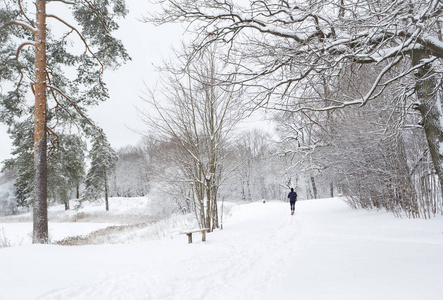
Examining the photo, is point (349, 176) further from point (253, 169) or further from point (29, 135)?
point (253, 169)

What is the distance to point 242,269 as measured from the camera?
494cm

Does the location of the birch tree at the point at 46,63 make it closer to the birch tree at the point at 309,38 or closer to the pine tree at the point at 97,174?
the birch tree at the point at 309,38

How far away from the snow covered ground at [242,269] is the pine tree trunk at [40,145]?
2598 mm

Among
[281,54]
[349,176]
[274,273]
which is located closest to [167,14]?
[281,54]

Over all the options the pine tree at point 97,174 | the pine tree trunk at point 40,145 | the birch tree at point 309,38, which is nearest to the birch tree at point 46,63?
the pine tree trunk at point 40,145

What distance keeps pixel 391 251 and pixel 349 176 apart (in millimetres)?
6215

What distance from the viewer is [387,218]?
8.74m

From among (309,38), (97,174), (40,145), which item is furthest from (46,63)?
(97,174)

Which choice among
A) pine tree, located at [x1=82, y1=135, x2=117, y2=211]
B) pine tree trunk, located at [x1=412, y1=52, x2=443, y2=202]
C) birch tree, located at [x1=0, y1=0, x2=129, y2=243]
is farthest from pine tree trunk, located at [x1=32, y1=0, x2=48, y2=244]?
pine tree, located at [x1=82, y1=135, x2=117, y2=211]

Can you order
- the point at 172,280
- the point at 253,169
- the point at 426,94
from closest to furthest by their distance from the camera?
the point at 172,280, the point at 426,94, the point at 253,169

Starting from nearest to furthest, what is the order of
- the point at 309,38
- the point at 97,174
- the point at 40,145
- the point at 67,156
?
the point at 309,38 < the point at 40,145 < the point at 67,156 < the point at 97,174

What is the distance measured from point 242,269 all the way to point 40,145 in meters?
6.80

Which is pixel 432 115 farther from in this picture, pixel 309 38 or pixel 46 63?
pixel 46 63

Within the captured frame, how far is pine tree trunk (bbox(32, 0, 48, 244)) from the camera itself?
7621mm
